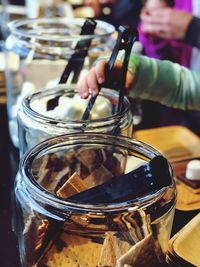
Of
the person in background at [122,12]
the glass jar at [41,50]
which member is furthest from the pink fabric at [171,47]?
the glass jar at [41,50]

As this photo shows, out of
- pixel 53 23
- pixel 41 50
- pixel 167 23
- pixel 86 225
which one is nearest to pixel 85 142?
pixel 86 225

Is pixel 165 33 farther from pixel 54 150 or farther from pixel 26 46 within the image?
pixel 54 150

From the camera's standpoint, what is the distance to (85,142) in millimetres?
565

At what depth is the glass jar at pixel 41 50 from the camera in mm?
782

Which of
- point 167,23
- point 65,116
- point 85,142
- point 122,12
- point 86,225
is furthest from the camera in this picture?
point 122,12

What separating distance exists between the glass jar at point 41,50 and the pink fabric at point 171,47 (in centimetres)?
34

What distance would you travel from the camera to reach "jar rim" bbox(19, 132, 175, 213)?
16.3 inches

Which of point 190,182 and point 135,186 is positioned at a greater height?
point 135,186

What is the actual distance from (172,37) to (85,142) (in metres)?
0.69

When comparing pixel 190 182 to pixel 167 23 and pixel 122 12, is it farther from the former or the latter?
pixel 122 12

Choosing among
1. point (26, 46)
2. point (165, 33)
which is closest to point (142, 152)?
point (26, 46)

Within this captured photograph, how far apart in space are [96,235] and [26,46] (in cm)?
46

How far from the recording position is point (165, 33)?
46.7 inches

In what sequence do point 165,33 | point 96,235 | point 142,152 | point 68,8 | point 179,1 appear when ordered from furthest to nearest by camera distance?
point 68,8
point 179,1
point 165,33
point 142,152
point 96,235
